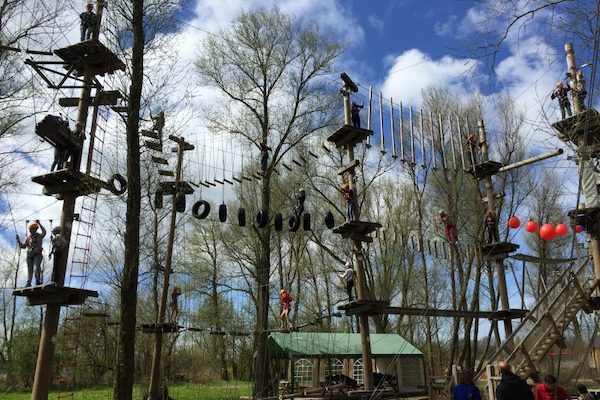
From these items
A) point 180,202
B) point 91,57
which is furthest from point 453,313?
point 91,57

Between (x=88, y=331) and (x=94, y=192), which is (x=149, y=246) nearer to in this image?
(x=88, y=331)

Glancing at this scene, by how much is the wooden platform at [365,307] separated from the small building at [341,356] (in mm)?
5680

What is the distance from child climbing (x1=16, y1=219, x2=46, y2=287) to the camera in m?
8.35

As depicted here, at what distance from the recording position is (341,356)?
1767cm

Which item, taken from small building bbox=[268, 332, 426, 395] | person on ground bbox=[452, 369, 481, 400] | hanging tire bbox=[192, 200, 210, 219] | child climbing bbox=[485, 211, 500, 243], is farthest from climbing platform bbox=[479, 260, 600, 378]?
hanging tire bbox=[192, 200, 210, 219]

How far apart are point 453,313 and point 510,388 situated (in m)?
6.74

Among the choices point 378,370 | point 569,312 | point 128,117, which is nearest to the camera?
point 128,117

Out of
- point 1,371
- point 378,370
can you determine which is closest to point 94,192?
point 378,370

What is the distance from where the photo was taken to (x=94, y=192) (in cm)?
848

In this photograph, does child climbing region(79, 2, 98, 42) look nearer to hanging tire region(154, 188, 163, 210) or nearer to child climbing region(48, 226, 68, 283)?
child climbing region(48, 226, 68, 283)

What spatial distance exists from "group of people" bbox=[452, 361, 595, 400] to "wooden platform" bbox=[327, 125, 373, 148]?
663 cm

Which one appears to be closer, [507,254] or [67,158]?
[67,158]

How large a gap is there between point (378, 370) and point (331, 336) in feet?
10.2

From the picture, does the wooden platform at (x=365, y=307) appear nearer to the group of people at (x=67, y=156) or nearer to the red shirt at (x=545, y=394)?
the red shirt at (x=545, y=394)
